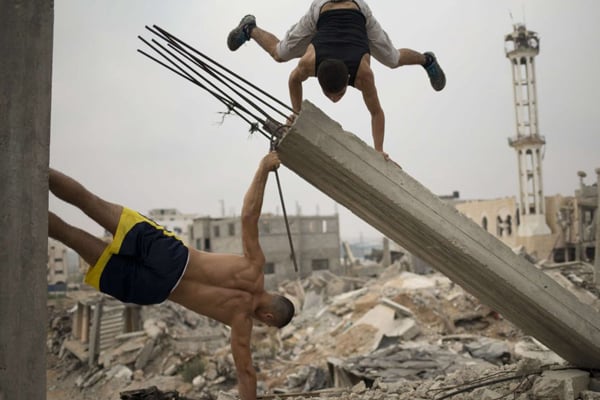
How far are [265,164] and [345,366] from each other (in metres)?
6.90

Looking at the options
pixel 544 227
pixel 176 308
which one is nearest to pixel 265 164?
pixel 176 308

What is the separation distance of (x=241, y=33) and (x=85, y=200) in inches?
81.1

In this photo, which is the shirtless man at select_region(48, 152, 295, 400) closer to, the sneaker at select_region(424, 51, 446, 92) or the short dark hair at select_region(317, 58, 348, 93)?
the short dark hair at select_region(317, 58, 348, 93)

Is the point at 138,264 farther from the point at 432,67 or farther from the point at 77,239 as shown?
the point at 432,67

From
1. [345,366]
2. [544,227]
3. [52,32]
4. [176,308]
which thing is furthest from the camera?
[544,227]

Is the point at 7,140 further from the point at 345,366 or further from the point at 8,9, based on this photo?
the point at 345,366

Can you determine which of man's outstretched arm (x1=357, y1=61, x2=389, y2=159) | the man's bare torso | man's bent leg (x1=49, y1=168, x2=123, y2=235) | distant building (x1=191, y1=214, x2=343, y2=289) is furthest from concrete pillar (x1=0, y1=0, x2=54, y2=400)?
distant building (x1=191, y1=214, x2=343, y2=289)

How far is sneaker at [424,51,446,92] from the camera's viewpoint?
5.04 meters

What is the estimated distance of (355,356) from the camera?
11.6m

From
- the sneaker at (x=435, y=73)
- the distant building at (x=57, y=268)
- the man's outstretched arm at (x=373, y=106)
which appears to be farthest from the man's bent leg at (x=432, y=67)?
the distant building at (x=57, y=268)

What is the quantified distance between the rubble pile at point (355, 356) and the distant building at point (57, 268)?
53.5 feet

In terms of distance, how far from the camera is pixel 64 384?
14.7m

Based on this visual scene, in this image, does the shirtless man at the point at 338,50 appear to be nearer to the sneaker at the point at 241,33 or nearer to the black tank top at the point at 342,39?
the black tank top at the point at 342,39

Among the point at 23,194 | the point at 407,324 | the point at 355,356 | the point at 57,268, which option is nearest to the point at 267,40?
the point at 23,194
